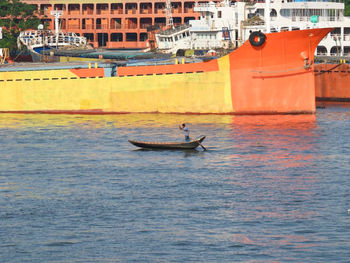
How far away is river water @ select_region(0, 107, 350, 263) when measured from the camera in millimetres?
30969

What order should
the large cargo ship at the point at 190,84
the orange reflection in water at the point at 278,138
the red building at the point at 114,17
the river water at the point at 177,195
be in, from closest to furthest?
1. the river water at the point at 177,195
2. the orange reflection in water at the point at 278,138
3. the large cargo ship at the point at 190,84
4. the red building at the point at 114,17

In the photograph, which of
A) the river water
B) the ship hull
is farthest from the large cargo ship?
the ship hull

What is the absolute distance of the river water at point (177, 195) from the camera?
30969mm

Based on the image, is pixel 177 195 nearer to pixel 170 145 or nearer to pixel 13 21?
pixel 170 145

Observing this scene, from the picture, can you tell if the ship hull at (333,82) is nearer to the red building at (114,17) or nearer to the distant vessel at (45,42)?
Result: the distant vessel at (45,42)

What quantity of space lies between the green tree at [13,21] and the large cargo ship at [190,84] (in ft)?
180

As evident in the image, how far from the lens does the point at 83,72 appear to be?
2822 inches

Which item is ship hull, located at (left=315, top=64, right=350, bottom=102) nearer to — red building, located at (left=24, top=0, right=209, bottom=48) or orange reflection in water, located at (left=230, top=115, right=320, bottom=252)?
orange reflection in water, located at (left=230, top=115, right=320, bottom=252)

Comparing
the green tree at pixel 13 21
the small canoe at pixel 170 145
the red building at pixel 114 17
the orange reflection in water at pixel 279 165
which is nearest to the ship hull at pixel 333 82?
the orange reflection in water at pixel 279 165

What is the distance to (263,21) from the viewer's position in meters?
89.2

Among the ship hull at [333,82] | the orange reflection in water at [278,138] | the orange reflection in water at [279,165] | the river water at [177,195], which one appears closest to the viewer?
the river water at [177,195]

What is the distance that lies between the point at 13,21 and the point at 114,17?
1076 inches


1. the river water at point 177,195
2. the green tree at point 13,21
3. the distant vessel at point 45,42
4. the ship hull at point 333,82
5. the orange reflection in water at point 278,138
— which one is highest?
the green tree at point 13,21

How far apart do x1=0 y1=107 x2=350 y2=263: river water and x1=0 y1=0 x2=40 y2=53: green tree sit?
69869mm
